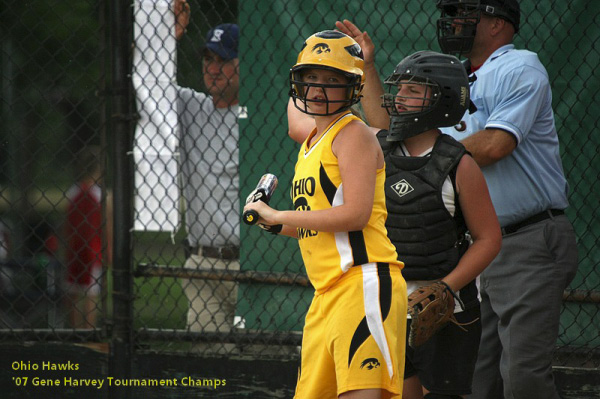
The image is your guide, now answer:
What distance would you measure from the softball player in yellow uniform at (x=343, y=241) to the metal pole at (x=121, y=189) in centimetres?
229

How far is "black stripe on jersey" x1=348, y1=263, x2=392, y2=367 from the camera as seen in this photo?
2910 millimetres

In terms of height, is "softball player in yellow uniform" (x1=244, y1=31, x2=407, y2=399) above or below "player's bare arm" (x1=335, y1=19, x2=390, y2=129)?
below

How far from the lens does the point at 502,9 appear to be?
420cm

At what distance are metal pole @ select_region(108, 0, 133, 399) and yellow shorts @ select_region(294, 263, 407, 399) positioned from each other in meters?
2.36

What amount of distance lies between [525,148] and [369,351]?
160cm

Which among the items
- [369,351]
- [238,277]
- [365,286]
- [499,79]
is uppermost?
[499,79]

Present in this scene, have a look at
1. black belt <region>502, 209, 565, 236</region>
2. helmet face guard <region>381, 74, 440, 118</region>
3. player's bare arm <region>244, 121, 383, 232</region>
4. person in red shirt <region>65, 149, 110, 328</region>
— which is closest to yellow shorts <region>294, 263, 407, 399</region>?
player's bare arm <region>244, 121, 383, 232</region>

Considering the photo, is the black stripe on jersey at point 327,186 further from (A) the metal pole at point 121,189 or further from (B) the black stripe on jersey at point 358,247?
(A) the metal pole at point 121,189

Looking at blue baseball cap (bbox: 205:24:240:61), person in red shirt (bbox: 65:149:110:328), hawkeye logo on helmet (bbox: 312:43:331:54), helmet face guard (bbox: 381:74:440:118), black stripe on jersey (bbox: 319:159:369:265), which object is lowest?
person in red shirt (bbox: 65:149:110:328)

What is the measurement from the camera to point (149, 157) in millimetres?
5238

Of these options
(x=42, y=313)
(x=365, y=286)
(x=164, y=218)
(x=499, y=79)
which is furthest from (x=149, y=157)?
(x=365, y=286)

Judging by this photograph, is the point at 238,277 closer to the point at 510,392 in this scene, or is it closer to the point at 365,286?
the point at 510,392

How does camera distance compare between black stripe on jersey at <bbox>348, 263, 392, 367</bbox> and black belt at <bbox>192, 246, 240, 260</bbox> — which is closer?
black stripe on jersey at <bbox>348, 263, 392, 367</bbox>

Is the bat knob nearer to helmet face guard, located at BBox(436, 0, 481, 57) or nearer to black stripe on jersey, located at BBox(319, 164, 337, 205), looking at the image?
black stripe on jersey, located at BBox(319, 164, 337, 205)
